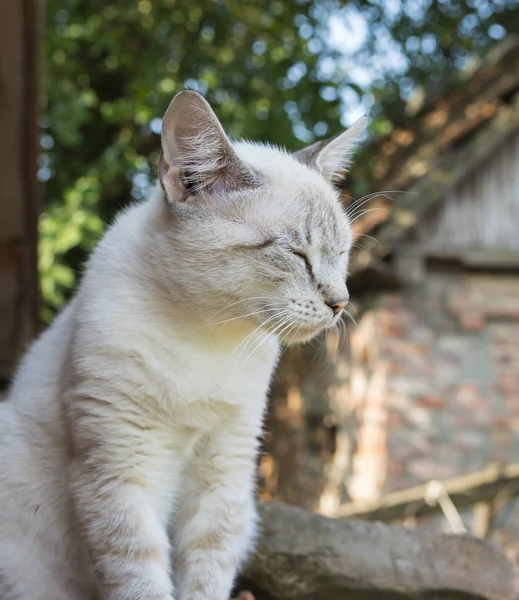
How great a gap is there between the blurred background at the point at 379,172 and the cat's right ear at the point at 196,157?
11.3ft

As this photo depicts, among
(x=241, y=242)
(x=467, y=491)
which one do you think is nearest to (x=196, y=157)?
(x=241, y=242)

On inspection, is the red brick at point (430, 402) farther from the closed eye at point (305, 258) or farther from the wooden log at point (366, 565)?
the closed eye at point (305, 258)

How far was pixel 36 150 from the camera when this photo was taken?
3439 millimetres

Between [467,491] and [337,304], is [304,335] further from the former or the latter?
[467,491]

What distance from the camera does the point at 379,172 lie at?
22.8 feet

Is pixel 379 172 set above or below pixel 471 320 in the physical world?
above

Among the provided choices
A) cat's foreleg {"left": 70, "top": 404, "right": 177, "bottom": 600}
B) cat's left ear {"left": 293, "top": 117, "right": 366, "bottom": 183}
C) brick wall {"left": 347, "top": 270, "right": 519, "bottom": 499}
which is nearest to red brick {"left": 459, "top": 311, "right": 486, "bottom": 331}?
brick wall {"left": 347, "top": 270, "right": 519, "bottom": 499}

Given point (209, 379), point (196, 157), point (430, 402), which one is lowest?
point (430, 402)

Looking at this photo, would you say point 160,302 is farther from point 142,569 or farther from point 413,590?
point 413,590

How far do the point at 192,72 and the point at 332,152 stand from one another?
12.6ft

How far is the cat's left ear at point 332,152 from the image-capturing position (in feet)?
7.55

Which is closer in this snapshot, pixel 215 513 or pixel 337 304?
pixel 337 304

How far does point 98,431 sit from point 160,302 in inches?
14.6

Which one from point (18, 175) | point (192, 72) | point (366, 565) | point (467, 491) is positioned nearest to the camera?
A: point (366, 565)
